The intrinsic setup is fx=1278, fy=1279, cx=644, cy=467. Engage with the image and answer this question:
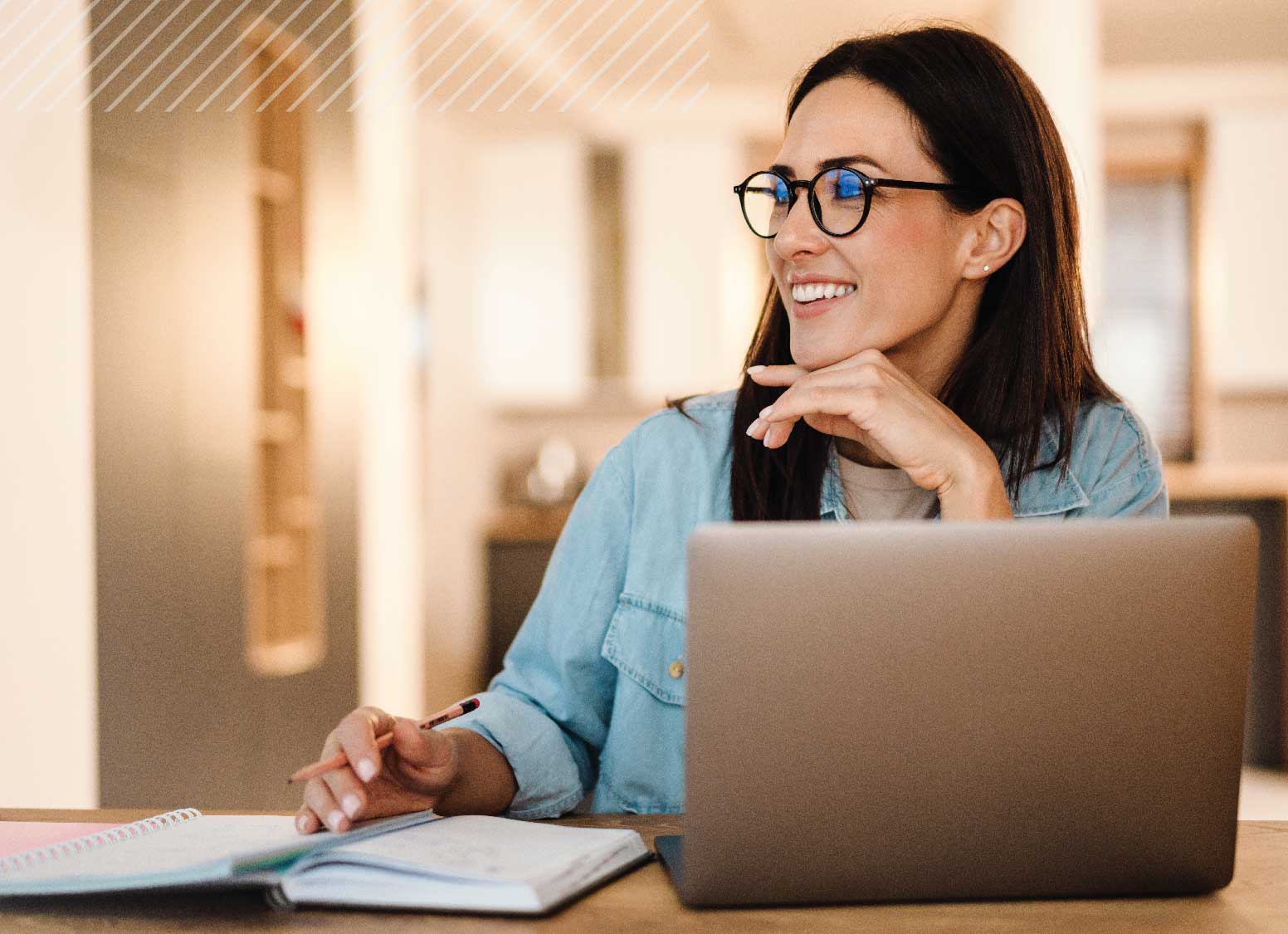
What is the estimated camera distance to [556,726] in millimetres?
1265

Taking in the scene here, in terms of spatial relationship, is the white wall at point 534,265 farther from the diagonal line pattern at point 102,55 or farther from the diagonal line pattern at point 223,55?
the diagonal line pattern at point 102,55

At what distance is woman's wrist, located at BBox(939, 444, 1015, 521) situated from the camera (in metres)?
1.16

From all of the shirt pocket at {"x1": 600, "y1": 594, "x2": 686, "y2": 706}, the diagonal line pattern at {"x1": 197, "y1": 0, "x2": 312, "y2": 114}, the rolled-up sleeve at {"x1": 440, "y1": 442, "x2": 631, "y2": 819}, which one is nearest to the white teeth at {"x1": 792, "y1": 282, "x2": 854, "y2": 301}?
the rolled-up sleeve at {"x1": 440, "y1": 442, "x2": 631, "y2": 819}

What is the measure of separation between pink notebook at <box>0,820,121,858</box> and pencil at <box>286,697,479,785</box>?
171mm

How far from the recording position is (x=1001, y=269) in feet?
4.88

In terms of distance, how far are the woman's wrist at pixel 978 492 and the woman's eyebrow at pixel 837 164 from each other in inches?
14.0

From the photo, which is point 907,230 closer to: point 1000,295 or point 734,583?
point 1000,295

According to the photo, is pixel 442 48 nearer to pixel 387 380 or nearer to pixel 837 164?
pixel 387 380

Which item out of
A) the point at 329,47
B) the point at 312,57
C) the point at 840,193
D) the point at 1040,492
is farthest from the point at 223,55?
the point at 1040,492

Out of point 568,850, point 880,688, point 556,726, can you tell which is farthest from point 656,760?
point 880,688

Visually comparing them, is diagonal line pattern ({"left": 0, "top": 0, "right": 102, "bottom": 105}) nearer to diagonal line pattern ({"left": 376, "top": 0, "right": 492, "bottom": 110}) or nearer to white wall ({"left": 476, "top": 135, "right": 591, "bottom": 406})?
diagonal line pattern ({"left": 376, "top": 0, "right": 492, "bottom": 110})

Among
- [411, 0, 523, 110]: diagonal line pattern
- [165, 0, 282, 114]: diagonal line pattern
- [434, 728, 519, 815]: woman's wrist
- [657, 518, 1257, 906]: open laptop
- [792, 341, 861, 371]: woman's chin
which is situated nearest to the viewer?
[657, 518, 1257, 906]: open laptop

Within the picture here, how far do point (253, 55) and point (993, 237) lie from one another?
→ 2.28m

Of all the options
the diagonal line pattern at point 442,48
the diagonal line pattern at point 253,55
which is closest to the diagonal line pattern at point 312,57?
the diagonal line pattern at point 253,55
